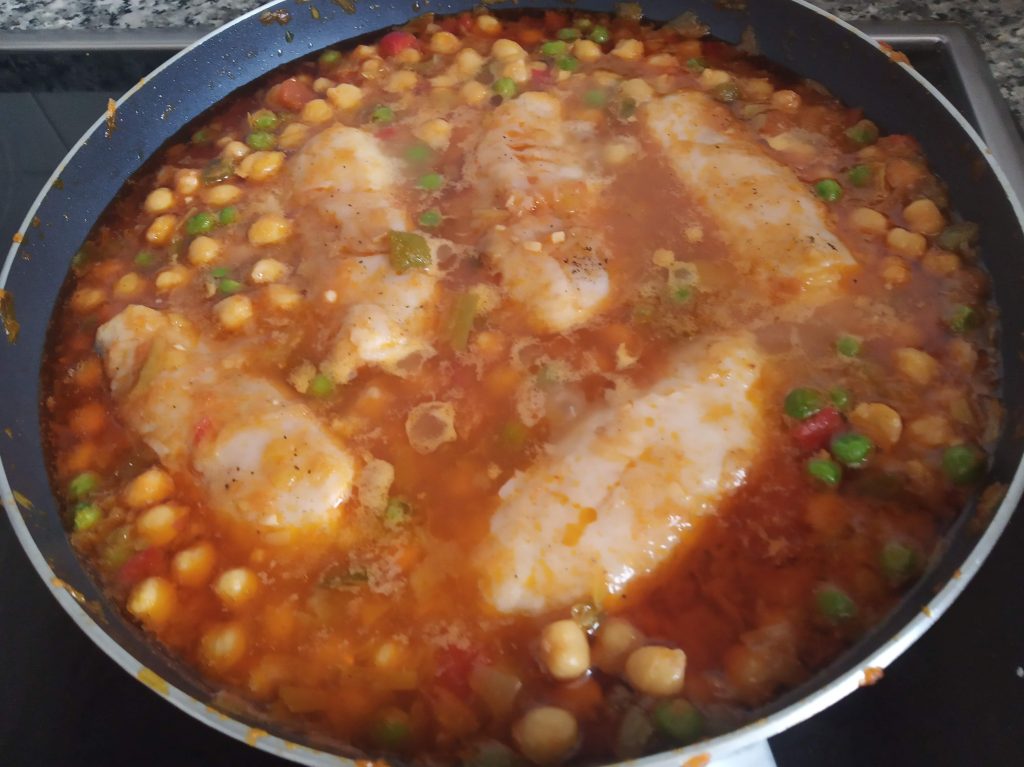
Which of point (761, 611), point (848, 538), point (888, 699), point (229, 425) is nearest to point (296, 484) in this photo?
point (229, 425)

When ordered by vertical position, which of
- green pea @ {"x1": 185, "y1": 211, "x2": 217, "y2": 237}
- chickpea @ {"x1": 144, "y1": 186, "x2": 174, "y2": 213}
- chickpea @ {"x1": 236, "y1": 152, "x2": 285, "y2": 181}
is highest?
chickpea @ {"x1": 236, "y1": 152, "x2": 285, "y2": 181}

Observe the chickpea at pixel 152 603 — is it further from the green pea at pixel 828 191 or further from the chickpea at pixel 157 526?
the green pea at pixel 828 191

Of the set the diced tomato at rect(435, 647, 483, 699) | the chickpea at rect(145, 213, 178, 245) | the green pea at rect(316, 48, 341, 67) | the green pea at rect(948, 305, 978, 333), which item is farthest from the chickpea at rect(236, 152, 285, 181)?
the green pea at rect(948, 305, 978, 333)

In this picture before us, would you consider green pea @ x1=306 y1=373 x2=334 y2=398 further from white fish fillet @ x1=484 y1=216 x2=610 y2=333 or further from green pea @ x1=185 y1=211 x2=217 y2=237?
green pea @ x1=185 y1=211 x2=217 y2=237

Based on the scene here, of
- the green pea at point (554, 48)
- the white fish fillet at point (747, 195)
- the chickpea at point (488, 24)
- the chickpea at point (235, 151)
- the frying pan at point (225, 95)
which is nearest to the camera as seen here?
the frying pan at point (225, 95)

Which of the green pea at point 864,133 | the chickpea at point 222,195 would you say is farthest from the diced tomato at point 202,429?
the green pea at point 864,133

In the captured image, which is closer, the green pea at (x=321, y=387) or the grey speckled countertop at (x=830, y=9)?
the green pea at (x=321, y=387)

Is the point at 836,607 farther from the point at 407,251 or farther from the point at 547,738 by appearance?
the point at 407,251
